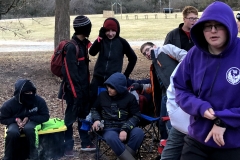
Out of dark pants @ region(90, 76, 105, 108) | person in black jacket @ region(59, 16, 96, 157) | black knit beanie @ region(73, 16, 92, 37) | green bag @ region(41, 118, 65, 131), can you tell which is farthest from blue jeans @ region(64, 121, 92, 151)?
black knit beanie @ region(73, 16, 92, 37)

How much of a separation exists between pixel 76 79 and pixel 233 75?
9.24 feet

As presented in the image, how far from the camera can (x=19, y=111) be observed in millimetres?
4715

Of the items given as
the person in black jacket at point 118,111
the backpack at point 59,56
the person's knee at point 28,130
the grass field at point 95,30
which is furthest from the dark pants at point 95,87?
the grass field at point 95,30

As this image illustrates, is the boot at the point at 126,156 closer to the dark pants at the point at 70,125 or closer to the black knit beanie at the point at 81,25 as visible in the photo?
the dark pants at the point at 70,125

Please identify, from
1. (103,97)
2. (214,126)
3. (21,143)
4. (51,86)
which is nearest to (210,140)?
(214,126)

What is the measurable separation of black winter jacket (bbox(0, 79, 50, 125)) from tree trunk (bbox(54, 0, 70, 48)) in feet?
18.1

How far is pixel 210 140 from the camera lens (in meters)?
2.34

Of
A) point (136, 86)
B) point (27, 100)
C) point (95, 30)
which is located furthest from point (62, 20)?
point (95, 30)

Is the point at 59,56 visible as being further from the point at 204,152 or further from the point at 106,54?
the point at 204,152

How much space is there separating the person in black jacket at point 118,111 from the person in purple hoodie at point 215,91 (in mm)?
2143

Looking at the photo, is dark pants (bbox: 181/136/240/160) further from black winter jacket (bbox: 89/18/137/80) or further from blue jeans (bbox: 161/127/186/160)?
black winter jacket (bbox: 89/18/137/80)

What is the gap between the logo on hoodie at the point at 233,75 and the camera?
2.24 metres

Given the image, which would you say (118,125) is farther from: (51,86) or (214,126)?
(51,86)

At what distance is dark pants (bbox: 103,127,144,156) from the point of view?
440 centimetres
